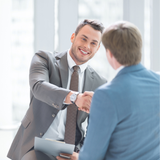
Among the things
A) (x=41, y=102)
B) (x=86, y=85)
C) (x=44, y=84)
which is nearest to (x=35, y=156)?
(x=41, y=102)

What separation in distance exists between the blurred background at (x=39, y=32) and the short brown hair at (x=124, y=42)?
6.43 ft

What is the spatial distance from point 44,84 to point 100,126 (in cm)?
75

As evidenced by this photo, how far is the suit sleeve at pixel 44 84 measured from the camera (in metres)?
1.54

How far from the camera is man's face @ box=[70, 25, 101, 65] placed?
1.86 m

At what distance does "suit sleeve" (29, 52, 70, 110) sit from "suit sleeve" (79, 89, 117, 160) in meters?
0.54

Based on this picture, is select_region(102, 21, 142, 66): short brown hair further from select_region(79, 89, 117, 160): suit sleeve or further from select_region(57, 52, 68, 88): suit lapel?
select_region(57, 52, 68, 88): suit lapel

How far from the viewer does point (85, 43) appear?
1880 millimetres

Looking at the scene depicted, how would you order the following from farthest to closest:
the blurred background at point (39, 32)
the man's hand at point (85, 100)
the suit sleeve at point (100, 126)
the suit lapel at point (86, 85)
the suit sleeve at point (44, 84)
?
1. the blurred background at point (39, 32)
2. the suit lapel at point (86, 85)
3. the suit sleeve at point (44, 84)
4. the man's hand at point (85, 100)
5. the suit sleeve at point (100, 126)

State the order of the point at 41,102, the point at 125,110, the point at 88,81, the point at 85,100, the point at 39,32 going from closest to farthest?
the point at 125,110, the point at 85,100, the point at 41,102, the point at 88,81, the point at 39,32

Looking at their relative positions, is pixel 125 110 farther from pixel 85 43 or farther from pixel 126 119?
pixel 85 43

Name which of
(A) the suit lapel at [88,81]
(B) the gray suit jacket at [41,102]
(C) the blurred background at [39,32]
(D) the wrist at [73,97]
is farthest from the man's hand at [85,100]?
(C) the blurred background at [39,32]

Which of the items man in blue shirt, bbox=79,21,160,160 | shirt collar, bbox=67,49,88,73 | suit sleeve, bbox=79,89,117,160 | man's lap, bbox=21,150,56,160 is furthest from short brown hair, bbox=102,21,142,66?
man's lap, bbox=21,150,56,160

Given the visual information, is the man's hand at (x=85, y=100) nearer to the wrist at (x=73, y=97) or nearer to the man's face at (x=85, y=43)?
the wrist at (x=73, y=97)

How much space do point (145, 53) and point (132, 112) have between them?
2.83m
